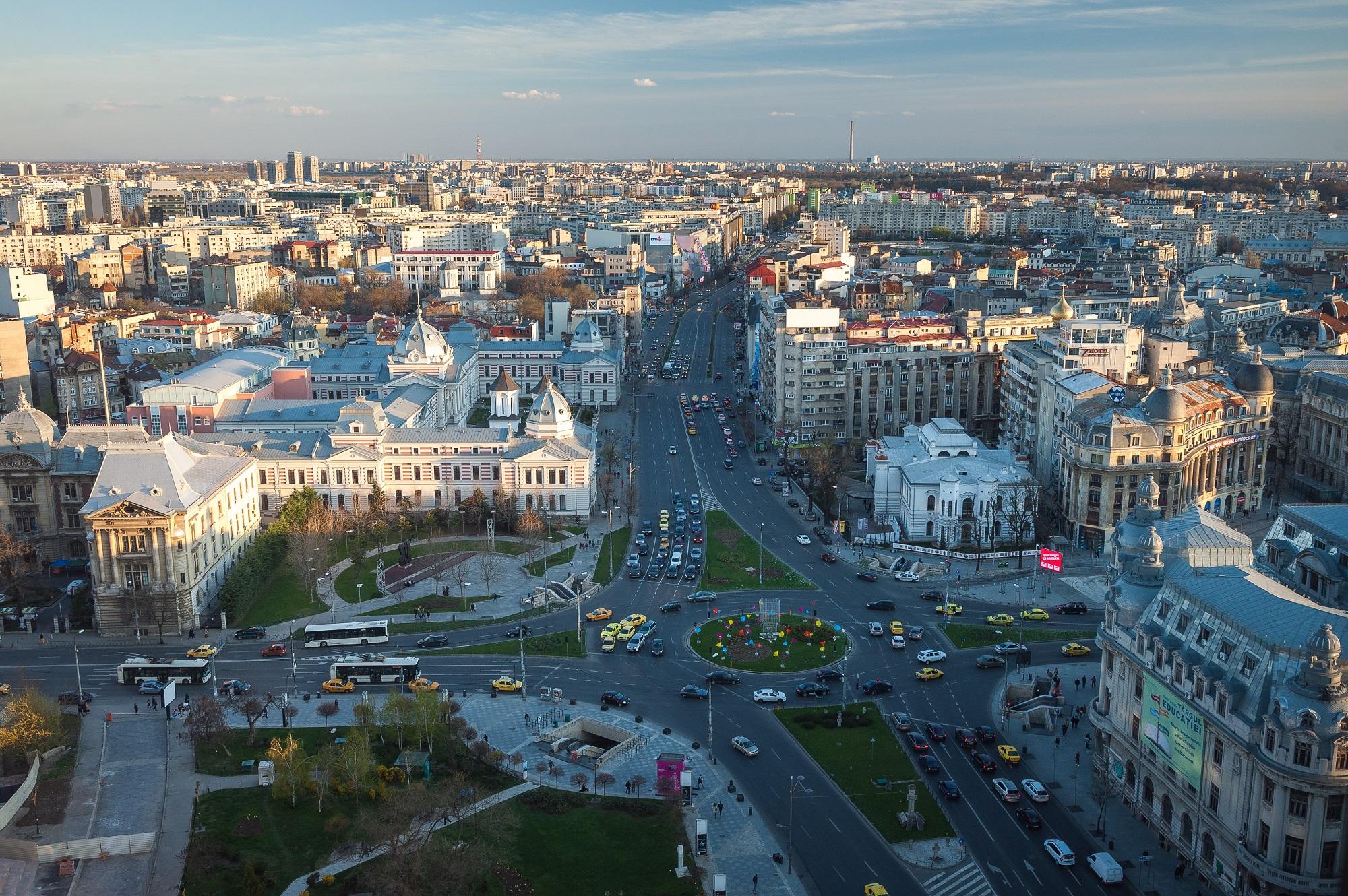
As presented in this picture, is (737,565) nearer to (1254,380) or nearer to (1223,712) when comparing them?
(1223,712)

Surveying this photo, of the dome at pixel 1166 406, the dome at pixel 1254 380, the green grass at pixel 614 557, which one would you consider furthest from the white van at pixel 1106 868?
the dome at pixel 1254 380

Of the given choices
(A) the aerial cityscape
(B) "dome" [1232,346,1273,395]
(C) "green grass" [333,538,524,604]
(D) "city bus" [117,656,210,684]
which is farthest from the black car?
(B) "dome" [1232,346,1273,395]

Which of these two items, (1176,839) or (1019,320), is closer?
(1176,839)

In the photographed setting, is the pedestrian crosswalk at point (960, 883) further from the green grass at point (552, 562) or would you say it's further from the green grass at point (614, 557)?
the green grass at point (552, 562)

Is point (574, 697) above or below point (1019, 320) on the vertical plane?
below

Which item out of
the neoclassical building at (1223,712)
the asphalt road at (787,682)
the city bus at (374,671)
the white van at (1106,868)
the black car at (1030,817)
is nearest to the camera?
the neoclassical building at (1223,712)


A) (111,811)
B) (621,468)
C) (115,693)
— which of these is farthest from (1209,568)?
(621,468)

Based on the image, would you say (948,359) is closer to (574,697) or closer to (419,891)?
(574,697)

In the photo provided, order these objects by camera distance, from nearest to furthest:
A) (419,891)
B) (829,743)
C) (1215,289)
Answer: (419,891) < (829,743) < (1215,289)
